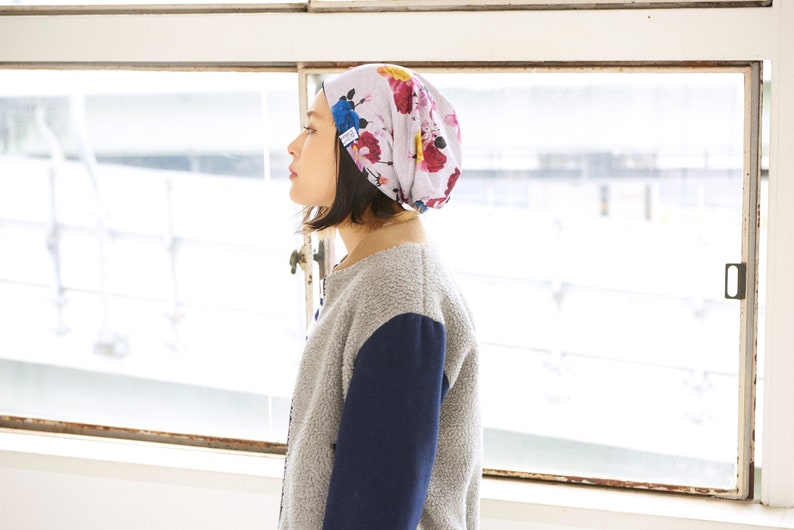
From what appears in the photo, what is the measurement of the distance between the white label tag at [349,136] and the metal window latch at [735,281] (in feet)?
2.90

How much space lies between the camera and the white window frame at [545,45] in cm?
146

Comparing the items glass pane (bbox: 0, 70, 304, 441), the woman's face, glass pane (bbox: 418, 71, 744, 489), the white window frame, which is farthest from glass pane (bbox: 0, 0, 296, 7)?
the woman's face

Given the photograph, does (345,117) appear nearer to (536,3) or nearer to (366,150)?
(366,150)

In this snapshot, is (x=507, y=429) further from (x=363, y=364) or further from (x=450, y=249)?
(x=363, y=364)

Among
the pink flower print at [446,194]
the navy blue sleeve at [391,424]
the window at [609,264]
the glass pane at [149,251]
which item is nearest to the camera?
the navy blue sleeve at [391,424]

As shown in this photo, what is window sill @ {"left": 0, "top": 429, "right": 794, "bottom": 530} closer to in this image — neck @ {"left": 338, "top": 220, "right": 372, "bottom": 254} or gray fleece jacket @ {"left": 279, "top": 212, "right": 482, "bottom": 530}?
gray fleece jacket @ {"left": 279, "top": 212, "right": 482, "bottom": 530}

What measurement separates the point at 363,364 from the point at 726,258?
0.94 meters

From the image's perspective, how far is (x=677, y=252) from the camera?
163 cm

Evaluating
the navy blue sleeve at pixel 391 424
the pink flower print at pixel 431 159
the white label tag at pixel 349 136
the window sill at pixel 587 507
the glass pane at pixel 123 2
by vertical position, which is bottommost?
the window sill at pixel 587 507

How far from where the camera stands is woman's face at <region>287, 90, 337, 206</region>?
3.52ft

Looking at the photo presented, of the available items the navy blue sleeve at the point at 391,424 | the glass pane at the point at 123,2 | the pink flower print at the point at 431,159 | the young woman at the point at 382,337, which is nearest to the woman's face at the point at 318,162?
the young woman at the point at 382,337

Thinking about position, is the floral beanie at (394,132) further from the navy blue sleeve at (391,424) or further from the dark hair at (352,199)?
the navy blue sleeve at (391,424)

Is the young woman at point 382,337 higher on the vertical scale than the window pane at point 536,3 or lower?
lower

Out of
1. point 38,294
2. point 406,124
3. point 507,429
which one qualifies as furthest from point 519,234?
point 38,294
